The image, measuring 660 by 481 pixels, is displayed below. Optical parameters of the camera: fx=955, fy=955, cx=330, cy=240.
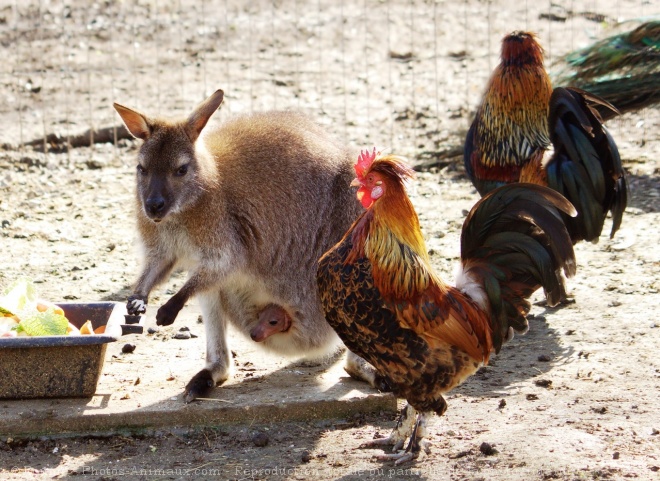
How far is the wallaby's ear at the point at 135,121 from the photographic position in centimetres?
588

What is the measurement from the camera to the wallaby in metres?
6.04

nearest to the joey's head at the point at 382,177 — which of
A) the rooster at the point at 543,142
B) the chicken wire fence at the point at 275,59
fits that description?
the rooster at the point at 543,142

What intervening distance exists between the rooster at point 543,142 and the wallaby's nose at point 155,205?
8.72 feet

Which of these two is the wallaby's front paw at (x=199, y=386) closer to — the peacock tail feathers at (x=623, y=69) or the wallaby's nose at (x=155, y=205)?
the wallaby's nose at (x=155, y=205)

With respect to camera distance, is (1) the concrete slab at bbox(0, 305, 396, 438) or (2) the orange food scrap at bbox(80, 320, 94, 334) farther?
(2) the orange food scrap at bbox(80, 320, 94, 334)

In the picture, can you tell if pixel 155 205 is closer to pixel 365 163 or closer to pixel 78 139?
pixel 365 163

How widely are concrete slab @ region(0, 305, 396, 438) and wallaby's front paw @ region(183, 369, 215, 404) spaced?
0.20ft

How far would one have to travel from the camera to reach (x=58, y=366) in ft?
18.6

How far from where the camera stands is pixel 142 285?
20.3ft

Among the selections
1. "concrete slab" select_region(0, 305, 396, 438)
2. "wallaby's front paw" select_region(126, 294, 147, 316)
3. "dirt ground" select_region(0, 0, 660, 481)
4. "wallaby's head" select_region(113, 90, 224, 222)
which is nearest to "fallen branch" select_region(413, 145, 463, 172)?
"dirt ground" select_region(0, 0, 660, 481)

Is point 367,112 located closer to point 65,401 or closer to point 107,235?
point 107,235

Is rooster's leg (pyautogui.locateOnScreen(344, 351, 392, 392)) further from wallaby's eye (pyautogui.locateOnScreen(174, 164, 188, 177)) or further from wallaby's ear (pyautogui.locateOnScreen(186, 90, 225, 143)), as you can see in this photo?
wallaby's ear (pyautogui.locateOnScreen(186, 90, 225, 143))

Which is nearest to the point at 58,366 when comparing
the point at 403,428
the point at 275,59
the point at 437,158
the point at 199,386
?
the point at 199,386

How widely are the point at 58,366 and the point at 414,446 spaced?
2.15 metres
